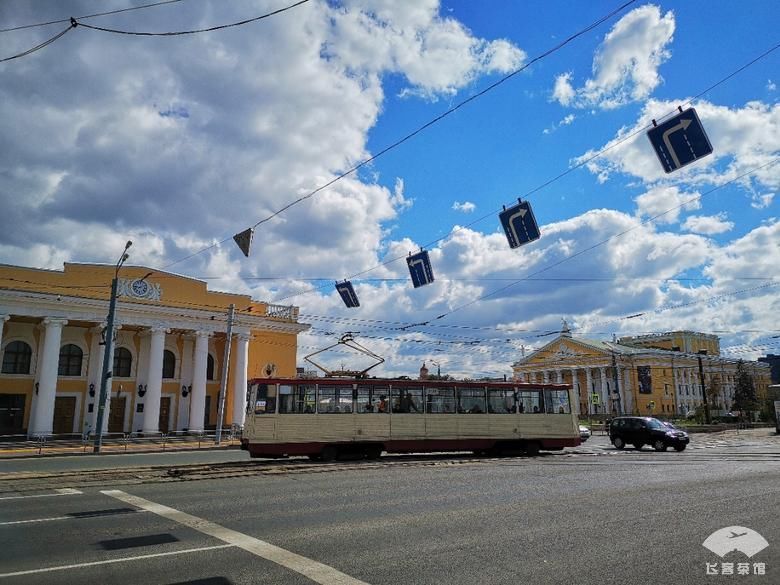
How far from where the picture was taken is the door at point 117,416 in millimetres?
36094

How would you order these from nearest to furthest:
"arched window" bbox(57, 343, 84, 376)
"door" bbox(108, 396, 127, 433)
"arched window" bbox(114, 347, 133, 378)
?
"arched window" bbox(57, 343, 84, 376), "door" bbox(108, 396, 127, 433), "arched window" bbox(114, 347, 133, 378)

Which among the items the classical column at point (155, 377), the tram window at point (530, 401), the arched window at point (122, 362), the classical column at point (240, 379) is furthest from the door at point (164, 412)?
the tram window at point (530, 401)

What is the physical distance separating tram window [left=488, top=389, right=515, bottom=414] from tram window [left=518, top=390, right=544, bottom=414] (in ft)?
1.28

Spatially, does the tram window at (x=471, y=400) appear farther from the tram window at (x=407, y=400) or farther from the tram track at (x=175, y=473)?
the tram track at (x=175, y=473)

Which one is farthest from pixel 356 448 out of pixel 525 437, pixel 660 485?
pixel 660 485

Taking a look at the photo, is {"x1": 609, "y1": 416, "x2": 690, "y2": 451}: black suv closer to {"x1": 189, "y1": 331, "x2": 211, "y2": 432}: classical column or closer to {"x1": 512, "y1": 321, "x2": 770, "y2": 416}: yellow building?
{"x1": 189, "y1": 331, "x2": 211, "y2": 432}: classical column

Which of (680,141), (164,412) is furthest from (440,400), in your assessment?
(164,412)

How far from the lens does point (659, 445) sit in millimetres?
27516

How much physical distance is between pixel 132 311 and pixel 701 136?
33198 mm

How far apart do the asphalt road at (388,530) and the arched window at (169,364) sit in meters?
27.5

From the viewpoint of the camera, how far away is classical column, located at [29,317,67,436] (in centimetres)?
3155

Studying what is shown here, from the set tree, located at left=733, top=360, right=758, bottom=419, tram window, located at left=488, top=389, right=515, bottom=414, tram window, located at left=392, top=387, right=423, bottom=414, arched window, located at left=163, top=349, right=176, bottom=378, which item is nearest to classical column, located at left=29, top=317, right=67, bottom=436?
arched window, located at left=163, top=349, right=176, bottom=378

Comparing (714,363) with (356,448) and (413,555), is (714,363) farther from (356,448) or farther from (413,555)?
(413,555)

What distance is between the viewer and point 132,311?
35.3m
